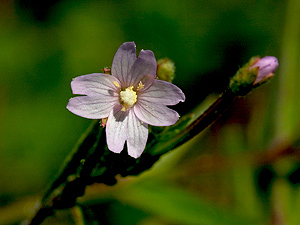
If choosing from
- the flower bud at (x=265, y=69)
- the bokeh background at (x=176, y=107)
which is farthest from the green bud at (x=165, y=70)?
the bokeh background at (x=176, y=107)

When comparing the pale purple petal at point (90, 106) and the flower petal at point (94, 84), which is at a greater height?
the flower petal at point (94, 84)

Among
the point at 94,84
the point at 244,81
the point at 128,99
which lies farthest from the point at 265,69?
the point at 94,84

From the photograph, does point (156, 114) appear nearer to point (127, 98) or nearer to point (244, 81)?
point (127, 98)

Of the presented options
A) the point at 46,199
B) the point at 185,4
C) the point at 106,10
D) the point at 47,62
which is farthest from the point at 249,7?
the point at 46,199

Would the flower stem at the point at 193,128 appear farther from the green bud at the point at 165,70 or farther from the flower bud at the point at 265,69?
the green bud at the point at 165,70

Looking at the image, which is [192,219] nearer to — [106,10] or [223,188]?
[223,188]

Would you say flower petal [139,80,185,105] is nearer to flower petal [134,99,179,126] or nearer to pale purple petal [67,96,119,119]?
flower petal [134,99,179,126]
